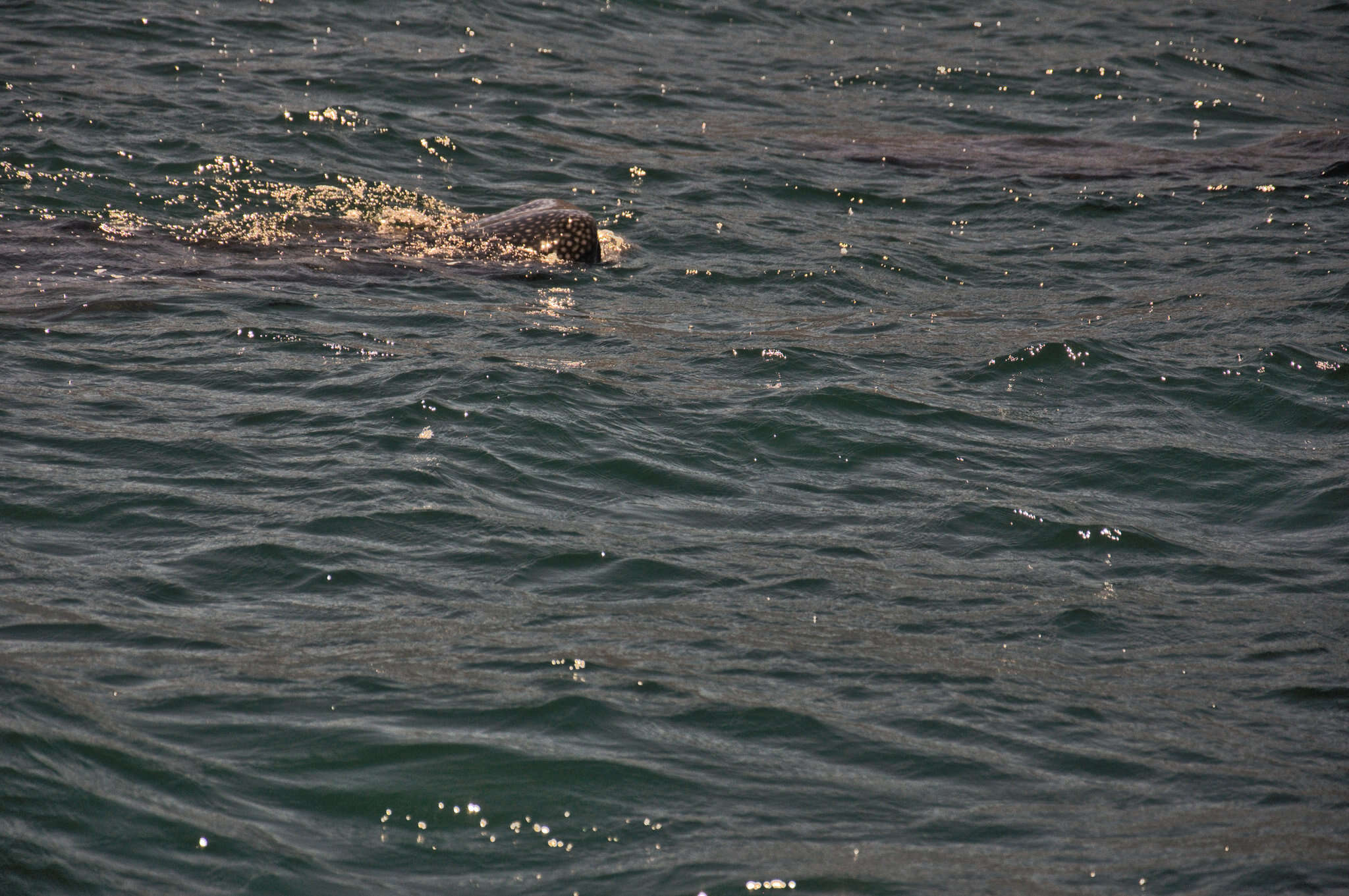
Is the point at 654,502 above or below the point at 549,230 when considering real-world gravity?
below

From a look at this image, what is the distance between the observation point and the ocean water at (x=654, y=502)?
13.0 feet

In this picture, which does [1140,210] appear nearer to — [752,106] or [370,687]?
[752,106]

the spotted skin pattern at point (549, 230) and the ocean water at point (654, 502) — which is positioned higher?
the spotted skin pattern at point (549, 230)

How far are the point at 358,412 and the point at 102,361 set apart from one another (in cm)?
154

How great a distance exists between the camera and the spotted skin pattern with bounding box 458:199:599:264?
970cm

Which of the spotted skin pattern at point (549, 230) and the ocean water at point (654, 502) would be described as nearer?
the ocean water at point (654, 502)

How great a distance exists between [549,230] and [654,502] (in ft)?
13.4

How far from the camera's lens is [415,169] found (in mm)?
11414

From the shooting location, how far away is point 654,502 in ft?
20.2

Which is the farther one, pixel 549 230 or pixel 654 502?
pixel 549 230

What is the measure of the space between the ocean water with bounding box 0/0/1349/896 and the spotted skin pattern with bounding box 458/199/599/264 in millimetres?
286

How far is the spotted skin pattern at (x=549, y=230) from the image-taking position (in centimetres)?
970

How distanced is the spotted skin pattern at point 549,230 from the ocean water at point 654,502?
286mm

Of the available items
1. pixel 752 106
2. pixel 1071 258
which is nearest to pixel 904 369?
pixel 1071 258
